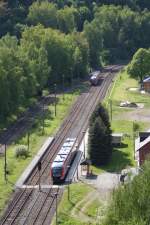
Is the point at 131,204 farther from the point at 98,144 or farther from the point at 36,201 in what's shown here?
the point at 98,144

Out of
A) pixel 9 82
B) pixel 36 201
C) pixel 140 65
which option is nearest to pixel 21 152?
pixel 36 201

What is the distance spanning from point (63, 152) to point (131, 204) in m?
30.9

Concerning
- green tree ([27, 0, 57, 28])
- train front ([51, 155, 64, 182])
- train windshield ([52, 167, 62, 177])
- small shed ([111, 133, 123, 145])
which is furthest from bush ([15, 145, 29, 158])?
green tree ([27, 0, 57, 28])

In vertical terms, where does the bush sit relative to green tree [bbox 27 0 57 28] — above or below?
below

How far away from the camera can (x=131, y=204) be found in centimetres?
4381

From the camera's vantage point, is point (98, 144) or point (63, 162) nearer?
point (63, 162)

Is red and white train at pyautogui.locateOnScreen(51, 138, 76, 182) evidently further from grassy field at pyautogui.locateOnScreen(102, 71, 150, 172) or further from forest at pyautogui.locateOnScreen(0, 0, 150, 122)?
forest at pyautogui.locateOnScreen(0, 0, 150, 122)

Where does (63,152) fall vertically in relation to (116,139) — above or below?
above

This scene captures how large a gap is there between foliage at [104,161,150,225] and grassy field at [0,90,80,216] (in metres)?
18.5

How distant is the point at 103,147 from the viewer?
7506 centimetres

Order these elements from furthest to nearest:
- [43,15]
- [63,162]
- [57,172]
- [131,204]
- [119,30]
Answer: [119,30], [43,15], [63,162], [57,172], [131,204]

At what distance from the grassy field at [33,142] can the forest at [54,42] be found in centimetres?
543

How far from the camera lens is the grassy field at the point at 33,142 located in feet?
220

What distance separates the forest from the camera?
A: 10456 cm
